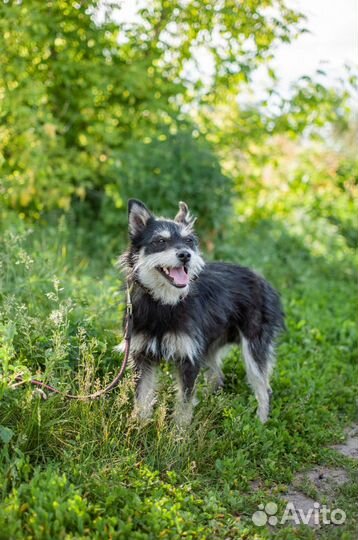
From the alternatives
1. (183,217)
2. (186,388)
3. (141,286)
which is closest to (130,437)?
(186,388)

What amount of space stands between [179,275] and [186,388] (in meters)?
0.91

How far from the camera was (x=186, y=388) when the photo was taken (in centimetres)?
475

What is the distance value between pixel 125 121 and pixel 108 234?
1922 mm

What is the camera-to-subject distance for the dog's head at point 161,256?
181 inches

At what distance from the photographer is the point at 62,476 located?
372cm

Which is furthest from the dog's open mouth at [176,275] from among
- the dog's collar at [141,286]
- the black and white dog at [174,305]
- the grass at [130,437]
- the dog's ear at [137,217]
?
the grass at [130,437]

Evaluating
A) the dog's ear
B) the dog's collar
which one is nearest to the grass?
the dog's collar

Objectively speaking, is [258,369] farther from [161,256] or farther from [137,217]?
[137,217]

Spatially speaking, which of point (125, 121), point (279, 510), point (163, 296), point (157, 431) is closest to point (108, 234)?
point (125, 121)

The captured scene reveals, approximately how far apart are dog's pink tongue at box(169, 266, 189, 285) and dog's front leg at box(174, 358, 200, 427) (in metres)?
0.64

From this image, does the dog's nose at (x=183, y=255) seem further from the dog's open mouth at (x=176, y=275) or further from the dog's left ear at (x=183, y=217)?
the dog's left ear at (x=183, y=217)

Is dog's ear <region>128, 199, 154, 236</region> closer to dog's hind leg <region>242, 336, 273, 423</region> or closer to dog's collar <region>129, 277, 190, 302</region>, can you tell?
dog's collar <region>129, 277, 190, 302</region>

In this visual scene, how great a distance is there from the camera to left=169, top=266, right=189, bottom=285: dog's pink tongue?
459 centimetres

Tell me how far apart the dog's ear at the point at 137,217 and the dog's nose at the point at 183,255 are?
533mm
